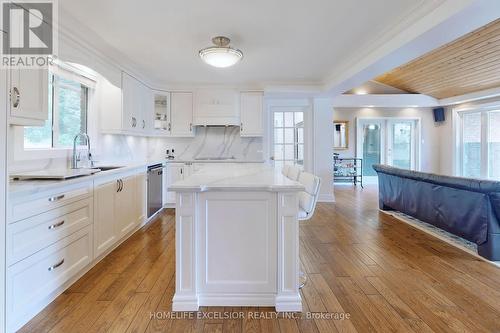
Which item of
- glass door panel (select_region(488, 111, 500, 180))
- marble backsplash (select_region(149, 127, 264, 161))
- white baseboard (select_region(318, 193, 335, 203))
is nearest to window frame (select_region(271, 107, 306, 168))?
marble backsplash (select_region(149, 127, 264, 161))

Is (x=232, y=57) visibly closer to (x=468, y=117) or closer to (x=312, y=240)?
(x=312, y=240)

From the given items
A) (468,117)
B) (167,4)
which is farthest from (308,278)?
(468,117)

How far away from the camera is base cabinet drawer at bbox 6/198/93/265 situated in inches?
66.0

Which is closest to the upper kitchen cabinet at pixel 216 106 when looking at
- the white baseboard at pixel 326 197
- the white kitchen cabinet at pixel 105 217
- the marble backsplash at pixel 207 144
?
the marble backsplash at pixel 207 144

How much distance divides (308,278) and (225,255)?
89 centimetres

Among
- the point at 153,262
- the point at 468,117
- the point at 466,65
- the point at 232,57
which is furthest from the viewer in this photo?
the point at 468,117

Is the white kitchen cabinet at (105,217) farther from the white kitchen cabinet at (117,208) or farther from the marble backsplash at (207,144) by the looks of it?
the marble backsplash at (207,144)

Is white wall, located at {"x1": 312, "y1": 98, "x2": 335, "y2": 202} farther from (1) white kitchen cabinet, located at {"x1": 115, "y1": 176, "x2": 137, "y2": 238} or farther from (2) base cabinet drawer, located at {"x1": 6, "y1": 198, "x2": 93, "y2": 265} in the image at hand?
(2) base cabinet drawer, located at {"x1": 6, "y1": 198, "x2": 93, "y2": 265}

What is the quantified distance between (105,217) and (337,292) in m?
2.30

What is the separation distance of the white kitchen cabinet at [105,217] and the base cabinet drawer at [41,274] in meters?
0.20

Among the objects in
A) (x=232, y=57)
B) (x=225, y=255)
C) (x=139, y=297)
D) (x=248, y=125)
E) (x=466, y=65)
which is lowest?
(x=139, y=297)

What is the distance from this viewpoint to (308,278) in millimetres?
2430

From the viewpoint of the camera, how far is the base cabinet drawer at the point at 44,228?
1.68 metres

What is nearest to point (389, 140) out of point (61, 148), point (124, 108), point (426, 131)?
point (426, 131)
